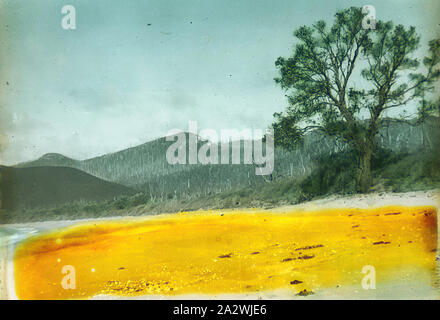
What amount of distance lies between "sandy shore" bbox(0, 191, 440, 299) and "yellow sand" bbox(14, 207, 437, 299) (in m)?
0.11

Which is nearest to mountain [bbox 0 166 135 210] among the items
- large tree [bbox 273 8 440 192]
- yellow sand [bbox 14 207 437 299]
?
yellow sand [bbox 14 207 437 299]

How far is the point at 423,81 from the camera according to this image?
557 cm

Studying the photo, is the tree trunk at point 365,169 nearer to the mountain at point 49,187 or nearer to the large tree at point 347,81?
the large tree at point 347,81

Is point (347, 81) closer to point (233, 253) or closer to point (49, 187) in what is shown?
point (233, 253)

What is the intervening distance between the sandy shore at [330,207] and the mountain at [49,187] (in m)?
0.41

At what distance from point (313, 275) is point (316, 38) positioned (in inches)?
153

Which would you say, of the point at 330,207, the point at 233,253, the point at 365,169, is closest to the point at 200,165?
the point at 233,253

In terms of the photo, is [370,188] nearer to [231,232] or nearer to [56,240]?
[231,232]

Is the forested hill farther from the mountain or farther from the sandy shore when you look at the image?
the sandy shore

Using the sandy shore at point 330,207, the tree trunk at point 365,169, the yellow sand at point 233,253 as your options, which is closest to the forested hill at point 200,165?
the tree trunk at point 365,169

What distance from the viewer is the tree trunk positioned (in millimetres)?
5995

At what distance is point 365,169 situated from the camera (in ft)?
19.7

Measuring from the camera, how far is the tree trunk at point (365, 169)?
236 inches

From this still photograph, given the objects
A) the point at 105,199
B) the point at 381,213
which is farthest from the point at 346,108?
the point at 105,199
